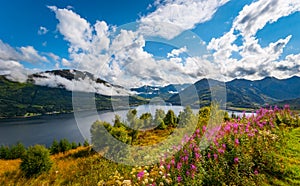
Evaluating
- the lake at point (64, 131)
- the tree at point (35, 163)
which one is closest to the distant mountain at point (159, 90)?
the lake at point (64, 131)

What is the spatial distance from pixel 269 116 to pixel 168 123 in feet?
27.6

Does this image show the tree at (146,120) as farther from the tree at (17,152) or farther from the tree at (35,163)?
the tree at (17,152)

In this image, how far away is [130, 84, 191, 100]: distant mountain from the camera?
20.5ft

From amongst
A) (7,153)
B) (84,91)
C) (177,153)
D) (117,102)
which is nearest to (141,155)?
(177,153)

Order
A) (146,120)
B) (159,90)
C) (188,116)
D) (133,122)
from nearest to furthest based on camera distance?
(159,90)
(133,122)
(146,120)
(188,116)

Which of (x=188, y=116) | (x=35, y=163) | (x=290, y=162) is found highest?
(x=188, y=116)

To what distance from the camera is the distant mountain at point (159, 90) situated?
246 inches

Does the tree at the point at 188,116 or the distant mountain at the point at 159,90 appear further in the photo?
the tree at the point at 188,116

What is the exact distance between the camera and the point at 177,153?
6426 millimetres

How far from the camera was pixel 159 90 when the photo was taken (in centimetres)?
671

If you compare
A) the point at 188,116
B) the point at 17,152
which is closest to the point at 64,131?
the point at 17,152

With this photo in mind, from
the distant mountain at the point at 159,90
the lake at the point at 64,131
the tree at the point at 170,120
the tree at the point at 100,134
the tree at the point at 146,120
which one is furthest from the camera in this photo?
the tree at the point at 170,120

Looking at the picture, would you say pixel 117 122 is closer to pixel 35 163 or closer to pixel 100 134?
pixel 100 134

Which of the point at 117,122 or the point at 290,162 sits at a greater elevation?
the point at 117,122
